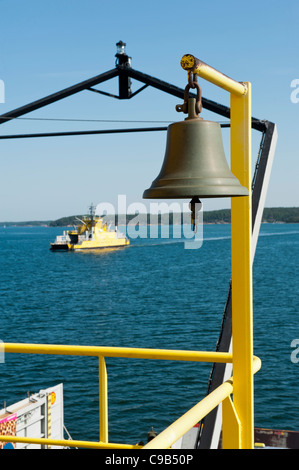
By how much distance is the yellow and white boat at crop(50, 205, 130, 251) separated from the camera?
118 meters

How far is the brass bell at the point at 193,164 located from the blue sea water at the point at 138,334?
1836 cm

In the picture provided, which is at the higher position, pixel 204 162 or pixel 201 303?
pixel 204 162

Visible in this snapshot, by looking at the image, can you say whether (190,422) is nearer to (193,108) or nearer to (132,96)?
(193,108)

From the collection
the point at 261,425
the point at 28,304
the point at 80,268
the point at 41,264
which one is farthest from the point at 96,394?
the point at 41,264

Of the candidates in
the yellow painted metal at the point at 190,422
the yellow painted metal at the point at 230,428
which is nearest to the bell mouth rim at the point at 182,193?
the yellow painted metal at the point at 190,422

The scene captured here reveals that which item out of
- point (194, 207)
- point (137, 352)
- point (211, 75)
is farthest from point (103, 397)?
point (211, 75)

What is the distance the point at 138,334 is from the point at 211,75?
3663 centimetres

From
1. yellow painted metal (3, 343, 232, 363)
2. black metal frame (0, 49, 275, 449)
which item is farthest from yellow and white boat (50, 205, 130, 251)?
yellow painted metal (3, 343, 232, 363)

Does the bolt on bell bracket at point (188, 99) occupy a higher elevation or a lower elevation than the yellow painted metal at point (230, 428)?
higher

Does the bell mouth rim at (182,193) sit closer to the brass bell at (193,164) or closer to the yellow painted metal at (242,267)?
the brass bell at (193,164)

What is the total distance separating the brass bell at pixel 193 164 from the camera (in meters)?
2.98
